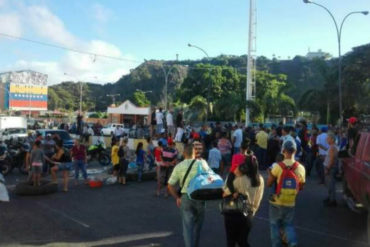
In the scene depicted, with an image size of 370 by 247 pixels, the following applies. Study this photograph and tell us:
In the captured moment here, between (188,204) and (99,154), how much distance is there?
584 inches

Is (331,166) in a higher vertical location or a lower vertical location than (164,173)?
higher

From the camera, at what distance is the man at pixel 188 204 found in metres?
5.58

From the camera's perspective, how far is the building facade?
8850cm

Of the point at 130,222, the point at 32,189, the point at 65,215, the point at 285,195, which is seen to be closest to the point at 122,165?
the point at 32,189

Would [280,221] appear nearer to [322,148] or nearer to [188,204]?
[188,204]

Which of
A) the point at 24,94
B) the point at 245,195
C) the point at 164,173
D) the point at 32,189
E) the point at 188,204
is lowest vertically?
the point at 32,189

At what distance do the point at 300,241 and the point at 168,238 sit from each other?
2.28 m

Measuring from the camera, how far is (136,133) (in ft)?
93.6

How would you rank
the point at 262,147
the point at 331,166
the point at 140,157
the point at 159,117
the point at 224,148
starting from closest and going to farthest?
the point at 331,166, the point at 140,157, the point at 224,148, the point at 262,147, the point at 159,117

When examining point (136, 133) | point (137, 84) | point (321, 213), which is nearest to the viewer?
point (321, 213)

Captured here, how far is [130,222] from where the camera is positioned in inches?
338

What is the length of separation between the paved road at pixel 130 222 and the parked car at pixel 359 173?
0.60 m

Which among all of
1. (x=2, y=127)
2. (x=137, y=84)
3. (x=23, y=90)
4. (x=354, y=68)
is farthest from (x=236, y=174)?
(x=137, y=84)

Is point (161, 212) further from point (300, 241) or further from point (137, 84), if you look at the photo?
point (137, 84)
